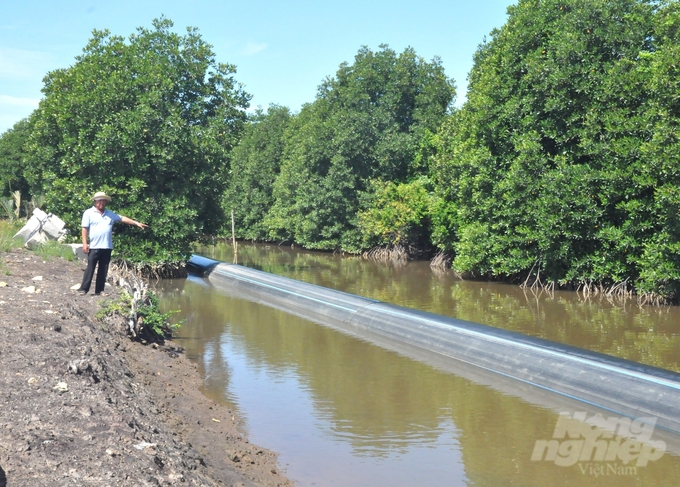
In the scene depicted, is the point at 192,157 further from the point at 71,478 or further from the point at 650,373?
the point at 71,478

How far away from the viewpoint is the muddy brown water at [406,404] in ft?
22.1

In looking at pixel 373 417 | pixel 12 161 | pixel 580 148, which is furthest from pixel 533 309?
pixel 12 161

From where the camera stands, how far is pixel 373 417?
27.4 ft

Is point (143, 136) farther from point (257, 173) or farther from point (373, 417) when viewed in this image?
point (257, 173)

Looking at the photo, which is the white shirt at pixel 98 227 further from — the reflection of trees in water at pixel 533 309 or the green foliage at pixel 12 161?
the green foliage at pixel 12 161

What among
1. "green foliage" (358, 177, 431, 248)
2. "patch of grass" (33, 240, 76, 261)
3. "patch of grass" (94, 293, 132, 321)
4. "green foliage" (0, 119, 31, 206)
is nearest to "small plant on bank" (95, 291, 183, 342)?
"patch of grass" (94, 293, 132, 321)

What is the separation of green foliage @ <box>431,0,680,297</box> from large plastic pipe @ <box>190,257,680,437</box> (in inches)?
282

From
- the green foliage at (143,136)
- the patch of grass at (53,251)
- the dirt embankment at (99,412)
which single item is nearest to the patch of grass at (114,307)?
the dirt embankment at (99,412)

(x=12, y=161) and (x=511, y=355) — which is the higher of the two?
(x=12, y=161)

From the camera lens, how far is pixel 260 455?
6.88m

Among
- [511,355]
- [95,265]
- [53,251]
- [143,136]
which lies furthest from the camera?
[143,136]

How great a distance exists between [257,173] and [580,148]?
33761 millimetres

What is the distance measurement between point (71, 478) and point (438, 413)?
210 inches

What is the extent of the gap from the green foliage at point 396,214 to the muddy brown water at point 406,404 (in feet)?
47.3
